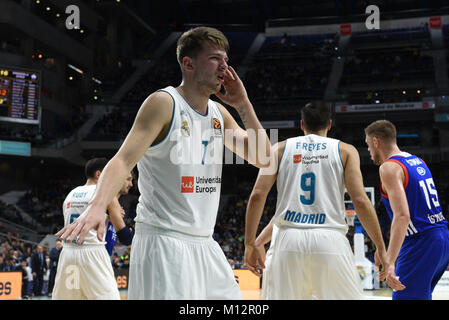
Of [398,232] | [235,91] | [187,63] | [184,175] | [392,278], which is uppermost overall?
[187,63]

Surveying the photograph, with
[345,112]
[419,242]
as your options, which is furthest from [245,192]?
[419,242]

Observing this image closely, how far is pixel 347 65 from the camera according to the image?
28453 mm

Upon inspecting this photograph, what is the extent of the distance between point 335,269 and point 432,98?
2248 cm

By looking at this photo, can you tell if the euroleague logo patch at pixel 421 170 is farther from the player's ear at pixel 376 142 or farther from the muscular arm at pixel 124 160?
the muscular arm at pixel 124 160

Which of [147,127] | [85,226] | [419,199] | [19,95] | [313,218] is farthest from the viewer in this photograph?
[19,95]

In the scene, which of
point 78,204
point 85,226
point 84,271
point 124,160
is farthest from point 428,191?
point 78,204

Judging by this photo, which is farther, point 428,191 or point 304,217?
point 428,191

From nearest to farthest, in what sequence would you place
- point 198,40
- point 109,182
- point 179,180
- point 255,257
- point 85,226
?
1. point 85,226
2. point 109,182
3. point 179,180
4. point 198,40
5. point 255,257

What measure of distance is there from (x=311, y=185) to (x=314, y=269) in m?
0.65

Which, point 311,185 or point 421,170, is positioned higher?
point 421,170

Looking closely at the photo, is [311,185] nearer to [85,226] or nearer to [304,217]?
[304,217]

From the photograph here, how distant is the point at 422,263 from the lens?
397 cm
